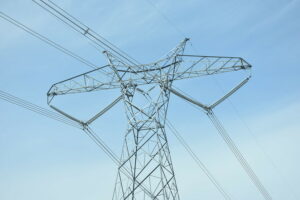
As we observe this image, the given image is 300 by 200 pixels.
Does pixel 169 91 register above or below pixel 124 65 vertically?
below

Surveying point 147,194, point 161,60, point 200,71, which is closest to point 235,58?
point 200,71

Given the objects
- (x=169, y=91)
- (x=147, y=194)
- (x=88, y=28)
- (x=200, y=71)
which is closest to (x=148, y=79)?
(x=169, y=91)

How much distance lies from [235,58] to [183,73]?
3541mm

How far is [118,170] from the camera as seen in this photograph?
757 inches

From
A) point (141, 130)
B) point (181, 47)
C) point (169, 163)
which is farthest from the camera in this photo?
point (181, 47)

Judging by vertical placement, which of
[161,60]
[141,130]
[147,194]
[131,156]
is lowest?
[147,194]

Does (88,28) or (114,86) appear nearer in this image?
(88,28)

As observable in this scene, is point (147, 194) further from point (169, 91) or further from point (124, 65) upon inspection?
point (124, 65)

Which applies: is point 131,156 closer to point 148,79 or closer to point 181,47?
point 148,79

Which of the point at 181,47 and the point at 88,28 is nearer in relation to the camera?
the point at 88,28

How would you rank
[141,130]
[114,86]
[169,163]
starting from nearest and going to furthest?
[169,163]
[141,130]
[114,86]

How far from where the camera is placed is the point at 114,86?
2212cm

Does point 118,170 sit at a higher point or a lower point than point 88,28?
lower

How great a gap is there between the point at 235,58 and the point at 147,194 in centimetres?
1009
